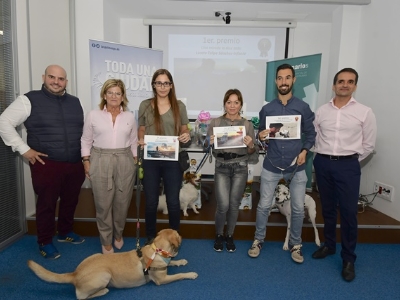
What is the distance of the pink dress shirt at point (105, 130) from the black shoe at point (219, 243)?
1370mm

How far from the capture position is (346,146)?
255 centimetres

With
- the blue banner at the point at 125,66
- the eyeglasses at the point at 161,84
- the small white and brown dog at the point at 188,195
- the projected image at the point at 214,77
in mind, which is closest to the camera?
the eyeglasses at the point at 161,84

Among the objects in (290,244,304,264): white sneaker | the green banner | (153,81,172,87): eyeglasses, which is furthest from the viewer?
the green banner

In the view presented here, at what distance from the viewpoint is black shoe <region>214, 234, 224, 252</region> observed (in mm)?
3006

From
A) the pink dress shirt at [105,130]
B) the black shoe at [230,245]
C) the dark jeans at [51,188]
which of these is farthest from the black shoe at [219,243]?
the dark jeans at [51,188]

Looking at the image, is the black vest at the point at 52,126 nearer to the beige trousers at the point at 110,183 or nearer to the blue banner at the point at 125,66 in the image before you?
the beige trousers at the point at 110,183

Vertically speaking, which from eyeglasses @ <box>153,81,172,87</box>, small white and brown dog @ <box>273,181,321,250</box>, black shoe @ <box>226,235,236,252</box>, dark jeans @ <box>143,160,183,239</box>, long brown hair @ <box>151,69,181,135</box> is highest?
eyeglasses @ <box>153,81,172,87</box>

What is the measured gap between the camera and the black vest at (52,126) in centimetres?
263

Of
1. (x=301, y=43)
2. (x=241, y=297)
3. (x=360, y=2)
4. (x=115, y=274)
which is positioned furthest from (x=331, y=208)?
(x=301, y=43)

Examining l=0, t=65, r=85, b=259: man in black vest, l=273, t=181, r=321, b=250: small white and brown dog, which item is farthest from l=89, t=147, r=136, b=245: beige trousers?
l=273, t=181, r=321, b=250: small white and brown dog

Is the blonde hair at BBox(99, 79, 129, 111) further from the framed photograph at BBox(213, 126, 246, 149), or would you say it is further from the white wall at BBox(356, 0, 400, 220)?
the white wall at BBox(356, 0, 400, 220)

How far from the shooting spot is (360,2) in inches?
162

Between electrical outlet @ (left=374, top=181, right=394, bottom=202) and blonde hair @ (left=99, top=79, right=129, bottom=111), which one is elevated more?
blonde hair @ (left=99, top=79, right=129, bottom=111)

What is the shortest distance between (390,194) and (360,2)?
2768 mm
